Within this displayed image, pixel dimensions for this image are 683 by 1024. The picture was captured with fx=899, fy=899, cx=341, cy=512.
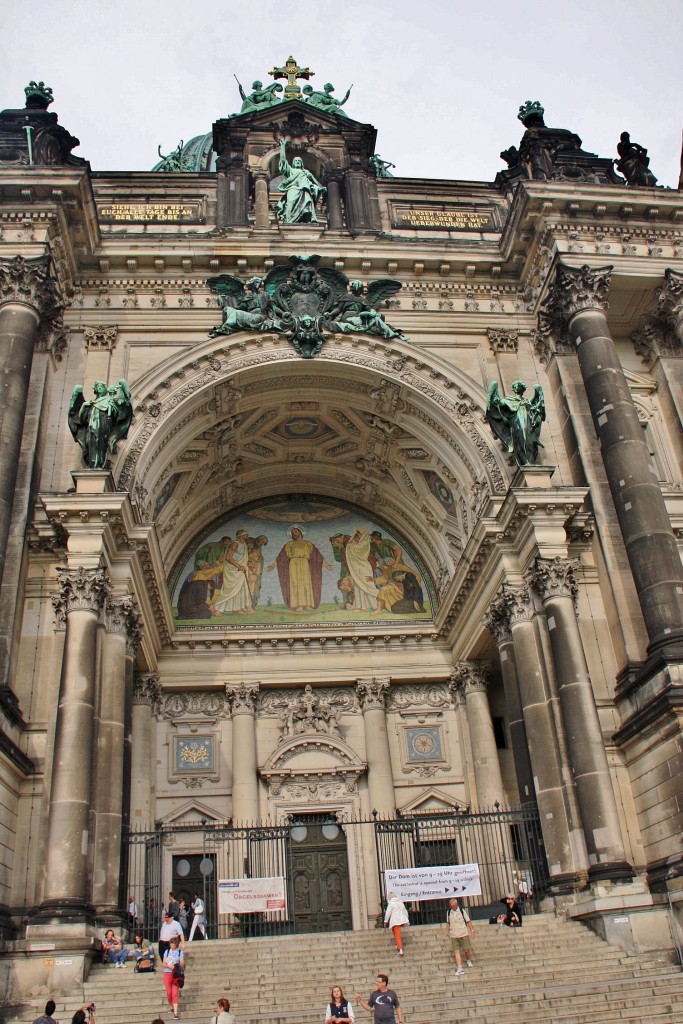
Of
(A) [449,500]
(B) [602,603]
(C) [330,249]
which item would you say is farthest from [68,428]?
(B) [602,603]

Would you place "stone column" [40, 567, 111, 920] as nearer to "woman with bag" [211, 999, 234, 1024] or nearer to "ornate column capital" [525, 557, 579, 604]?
"woman with bag" [211, 999, 234, 1024]

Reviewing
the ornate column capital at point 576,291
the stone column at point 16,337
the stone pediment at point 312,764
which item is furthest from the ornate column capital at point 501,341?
the stone pediment at point 312,764

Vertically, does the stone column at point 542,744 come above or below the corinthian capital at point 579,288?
below

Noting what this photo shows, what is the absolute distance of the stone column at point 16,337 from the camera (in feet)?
52.9

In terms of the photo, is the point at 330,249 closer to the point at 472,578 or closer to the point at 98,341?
the point at 98,341

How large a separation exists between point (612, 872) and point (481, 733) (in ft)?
21.7

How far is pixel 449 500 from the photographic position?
21.5 m

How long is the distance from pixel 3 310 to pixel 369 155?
437 inches

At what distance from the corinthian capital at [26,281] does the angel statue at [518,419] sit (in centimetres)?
936

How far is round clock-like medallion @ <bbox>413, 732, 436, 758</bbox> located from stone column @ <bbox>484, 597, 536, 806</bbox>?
431 cm

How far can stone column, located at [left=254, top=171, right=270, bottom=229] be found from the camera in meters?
22.0

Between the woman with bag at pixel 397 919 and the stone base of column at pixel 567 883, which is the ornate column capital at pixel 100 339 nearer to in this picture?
the woman with bag at pixel 397 919

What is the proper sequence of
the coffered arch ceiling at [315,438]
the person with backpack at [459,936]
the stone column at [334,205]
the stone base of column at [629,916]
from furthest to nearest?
the stone column at [334,205] < the coffered arch ceiling at [315,438] < the stone base of column at [629,916] < the person with backpack at [459,936]

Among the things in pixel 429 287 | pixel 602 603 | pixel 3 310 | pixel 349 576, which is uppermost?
pixel 429 287
